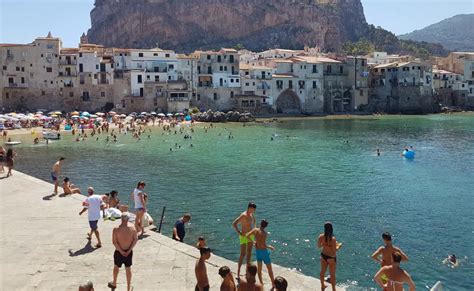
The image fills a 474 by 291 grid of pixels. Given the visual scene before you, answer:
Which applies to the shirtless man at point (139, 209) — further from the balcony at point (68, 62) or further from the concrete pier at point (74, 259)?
the balcony at point (68, 62)

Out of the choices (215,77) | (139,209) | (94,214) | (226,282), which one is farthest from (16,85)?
(226,282)

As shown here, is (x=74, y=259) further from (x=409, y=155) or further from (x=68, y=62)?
(x=68, y=62)

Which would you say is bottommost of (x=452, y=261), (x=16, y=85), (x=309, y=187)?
(x=452, y=261)

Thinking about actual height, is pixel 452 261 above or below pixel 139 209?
below

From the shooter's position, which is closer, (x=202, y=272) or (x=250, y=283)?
(x=250, y=283)

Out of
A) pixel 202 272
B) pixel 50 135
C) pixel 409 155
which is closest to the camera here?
pixel 202 272

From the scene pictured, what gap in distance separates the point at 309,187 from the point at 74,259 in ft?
55.2

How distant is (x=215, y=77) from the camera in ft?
265

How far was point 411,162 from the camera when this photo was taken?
36562 mm

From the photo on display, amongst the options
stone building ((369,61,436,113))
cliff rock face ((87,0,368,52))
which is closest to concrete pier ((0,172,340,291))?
stone building ((369,61,436,113))

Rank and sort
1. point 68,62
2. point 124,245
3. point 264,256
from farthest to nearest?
point 68,62
point 264,256
point 124,245

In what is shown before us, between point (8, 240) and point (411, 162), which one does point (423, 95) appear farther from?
point (8, 240)

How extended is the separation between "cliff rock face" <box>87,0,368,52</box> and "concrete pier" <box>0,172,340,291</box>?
130 m

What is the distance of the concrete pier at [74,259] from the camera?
32.2 ft
